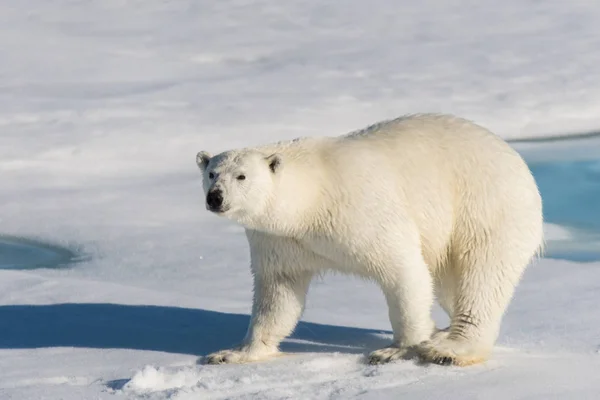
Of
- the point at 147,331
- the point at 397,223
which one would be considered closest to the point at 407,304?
the point at 397,223

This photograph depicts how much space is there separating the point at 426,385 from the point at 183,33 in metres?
11.2

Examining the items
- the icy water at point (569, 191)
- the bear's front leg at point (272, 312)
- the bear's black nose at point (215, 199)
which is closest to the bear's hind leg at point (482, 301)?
the bear's front leg at point (272, 312)

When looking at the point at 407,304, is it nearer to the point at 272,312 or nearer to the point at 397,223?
the point at 397,223

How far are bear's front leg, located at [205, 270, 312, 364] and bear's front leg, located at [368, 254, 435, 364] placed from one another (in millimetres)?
412

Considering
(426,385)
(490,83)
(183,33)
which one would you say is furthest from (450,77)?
(426,385)

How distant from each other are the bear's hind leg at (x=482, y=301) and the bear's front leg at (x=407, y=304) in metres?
0.10

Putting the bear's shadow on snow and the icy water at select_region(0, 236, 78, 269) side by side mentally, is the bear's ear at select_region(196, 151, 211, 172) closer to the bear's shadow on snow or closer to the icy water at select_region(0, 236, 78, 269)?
the bear's shadow on snow

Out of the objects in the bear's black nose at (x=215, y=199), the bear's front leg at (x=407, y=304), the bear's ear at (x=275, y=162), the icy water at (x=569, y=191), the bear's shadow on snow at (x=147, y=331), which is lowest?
the bear's shadow on snow at (x=147, y=331)

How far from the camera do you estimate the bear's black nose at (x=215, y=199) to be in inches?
161

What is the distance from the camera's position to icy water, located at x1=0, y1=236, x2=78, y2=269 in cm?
667

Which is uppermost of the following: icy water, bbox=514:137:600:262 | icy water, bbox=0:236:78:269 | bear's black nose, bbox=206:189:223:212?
icy water, bbox=514:137:600:262

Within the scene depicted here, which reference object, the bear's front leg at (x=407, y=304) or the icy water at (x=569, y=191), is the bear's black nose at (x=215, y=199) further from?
the icy water at (x=569, y=191)

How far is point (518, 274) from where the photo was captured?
4.54 metres

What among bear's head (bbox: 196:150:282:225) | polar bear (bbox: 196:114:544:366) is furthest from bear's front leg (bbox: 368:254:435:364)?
bear's head (bbox: 196:150:282:225)
